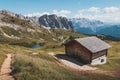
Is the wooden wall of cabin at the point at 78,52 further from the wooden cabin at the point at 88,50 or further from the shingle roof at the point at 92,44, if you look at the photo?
the shingle roof at the point at 92,44

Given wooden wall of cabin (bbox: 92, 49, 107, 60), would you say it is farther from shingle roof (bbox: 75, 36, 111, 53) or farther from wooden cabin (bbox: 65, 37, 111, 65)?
shingle roof (bbox: 75, 36, 111, 53)

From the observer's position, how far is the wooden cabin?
6944cm

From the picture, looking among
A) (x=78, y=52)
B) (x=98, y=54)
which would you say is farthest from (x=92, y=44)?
(x=78, y=52)

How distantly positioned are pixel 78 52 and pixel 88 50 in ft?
16.2

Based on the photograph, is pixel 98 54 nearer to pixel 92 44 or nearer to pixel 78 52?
pixel 92 44

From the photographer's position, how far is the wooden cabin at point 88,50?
6944cm

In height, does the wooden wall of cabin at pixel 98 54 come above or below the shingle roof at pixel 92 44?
below

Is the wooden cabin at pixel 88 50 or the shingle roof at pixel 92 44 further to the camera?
the shingle roof at pixel 92 44

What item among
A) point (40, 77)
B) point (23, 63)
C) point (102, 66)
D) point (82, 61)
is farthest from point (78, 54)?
point (40, 77)

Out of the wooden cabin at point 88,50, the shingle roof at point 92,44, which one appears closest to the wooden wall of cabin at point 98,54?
→ the wooden cabin at point 88,50

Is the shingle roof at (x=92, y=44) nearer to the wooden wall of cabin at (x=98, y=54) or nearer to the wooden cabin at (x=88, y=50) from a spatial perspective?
the wooden cabin at (x=88, y=50)

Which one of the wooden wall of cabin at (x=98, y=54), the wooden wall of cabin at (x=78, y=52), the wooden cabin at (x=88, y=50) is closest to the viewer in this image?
the wooden cabin at (x=88, y=50)

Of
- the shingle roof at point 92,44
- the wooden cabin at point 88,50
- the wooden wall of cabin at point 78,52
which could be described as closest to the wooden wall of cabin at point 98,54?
the wooden cabin at point 88,50

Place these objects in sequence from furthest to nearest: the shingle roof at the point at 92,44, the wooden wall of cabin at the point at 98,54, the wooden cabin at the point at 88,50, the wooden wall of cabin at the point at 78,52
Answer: the wooden wall of cabin at the point at 98,54 → the wooden wall of cabin at the point at 78,52 → the shingle roof at the point at 92,44 → the wooden cabin at the point at 88,50
